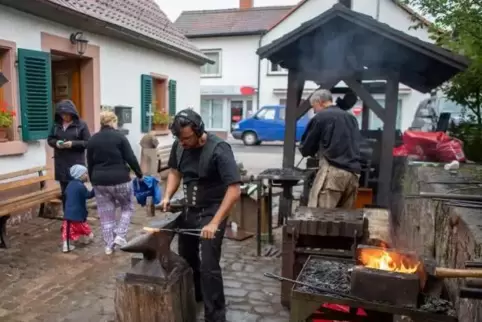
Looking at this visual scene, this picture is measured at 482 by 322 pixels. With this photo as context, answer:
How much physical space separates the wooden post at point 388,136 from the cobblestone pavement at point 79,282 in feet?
6.33

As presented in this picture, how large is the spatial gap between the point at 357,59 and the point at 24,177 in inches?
199

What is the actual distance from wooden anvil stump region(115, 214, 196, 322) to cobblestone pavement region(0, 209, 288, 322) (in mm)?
646

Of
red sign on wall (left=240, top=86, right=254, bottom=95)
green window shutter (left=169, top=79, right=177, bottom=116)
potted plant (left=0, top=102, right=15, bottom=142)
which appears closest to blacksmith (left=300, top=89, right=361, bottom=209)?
potted plant (left=0, top=102, right=15, bottom=142)

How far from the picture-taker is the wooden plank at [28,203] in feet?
17.7

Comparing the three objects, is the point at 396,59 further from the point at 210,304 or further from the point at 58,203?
the point at 58,203

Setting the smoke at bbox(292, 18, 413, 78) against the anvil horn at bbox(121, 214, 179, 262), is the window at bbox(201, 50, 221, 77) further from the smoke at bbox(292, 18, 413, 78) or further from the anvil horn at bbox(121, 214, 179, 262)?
the anvil horn at bbox(121, 214, 179, 262)

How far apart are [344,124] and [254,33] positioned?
20.0 m

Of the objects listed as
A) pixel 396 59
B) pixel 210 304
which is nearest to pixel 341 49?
pixel 396 59

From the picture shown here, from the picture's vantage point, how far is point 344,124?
16.0 ft

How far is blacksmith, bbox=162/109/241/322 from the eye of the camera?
3.35m

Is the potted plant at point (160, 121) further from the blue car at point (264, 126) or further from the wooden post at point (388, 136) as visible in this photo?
the blue car at point (264, 126)

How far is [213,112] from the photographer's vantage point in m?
26.8

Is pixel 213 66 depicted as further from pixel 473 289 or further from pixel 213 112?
pixel 473 289

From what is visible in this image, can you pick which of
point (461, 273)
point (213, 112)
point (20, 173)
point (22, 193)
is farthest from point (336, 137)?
point (213, 112)
